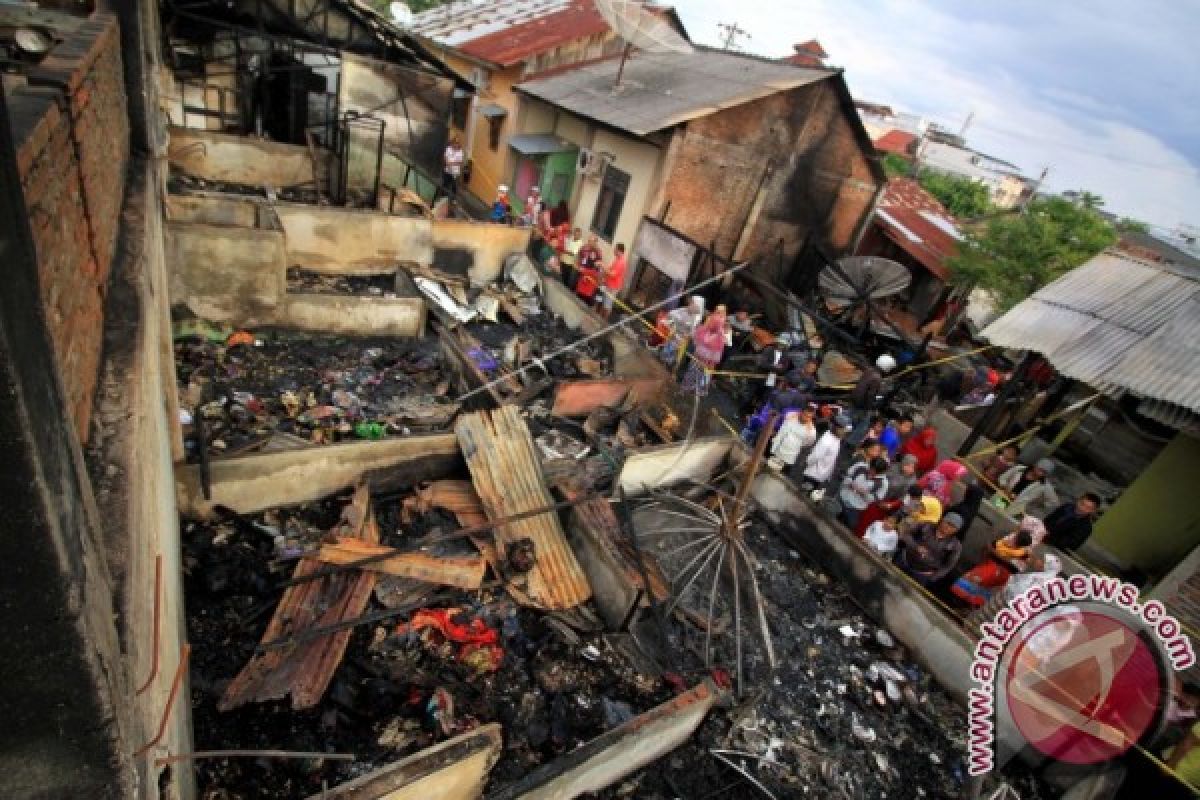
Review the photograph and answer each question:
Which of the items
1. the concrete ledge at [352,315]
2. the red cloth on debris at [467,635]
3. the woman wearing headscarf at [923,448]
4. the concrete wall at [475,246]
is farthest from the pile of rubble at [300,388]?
the woman wearing headscarf at [923,448]

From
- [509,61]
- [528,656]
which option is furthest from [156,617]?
[509,61]

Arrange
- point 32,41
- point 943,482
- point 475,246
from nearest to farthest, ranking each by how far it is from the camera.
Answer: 1. point 32,41
2. point 943,482
3. point 475,246

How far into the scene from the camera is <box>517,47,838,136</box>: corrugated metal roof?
43.0ft

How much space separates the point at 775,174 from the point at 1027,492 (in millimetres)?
9352

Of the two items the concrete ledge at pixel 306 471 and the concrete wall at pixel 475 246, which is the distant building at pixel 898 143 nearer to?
the concrete wall at pixel 475 246

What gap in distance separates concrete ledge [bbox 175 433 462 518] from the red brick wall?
359 inches

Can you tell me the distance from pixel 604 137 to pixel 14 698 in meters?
15.6

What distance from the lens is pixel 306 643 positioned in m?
5.08

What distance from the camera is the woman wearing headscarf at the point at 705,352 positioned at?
33.2ft

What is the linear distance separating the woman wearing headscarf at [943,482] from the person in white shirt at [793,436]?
1.50 m

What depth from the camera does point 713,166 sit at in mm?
13805

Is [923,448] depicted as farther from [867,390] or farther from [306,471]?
[306,471]

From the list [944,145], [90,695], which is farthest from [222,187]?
[944,145]

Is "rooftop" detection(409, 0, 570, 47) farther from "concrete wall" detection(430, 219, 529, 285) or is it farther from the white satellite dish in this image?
"concrete wall" detection(430, 219, 529, 285)
